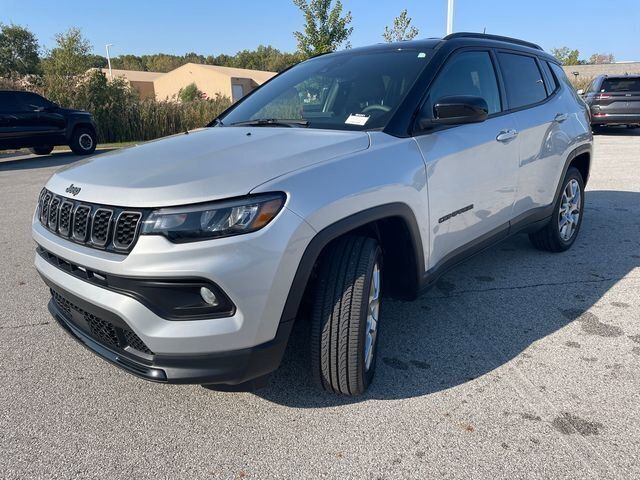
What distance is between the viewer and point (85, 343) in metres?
2.34

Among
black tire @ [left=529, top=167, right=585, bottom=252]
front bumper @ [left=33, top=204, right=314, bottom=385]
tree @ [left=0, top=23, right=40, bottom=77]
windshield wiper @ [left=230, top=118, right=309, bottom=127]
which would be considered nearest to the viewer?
front bumper @ [left=33, top=204, right=314, bottom=385]

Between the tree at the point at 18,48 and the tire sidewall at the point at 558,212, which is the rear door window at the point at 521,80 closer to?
the tire sidewall at the point at 558,212

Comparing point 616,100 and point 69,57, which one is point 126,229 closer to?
point 616,100

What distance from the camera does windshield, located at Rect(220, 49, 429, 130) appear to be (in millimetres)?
2891

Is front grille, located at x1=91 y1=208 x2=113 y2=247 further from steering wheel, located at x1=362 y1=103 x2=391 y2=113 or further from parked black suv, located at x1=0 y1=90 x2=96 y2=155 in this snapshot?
parked black suv, located at x1=0 y1=90 x2=96 y2=155

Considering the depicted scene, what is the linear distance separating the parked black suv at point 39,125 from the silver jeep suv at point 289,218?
1189 centimetres

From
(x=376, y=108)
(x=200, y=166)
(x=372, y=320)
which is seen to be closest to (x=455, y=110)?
(x=376, y=108)

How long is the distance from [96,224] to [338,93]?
1.76 metres

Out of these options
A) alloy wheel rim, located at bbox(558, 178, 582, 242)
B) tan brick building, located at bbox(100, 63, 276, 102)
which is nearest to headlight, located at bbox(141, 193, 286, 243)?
alloy wheel rim, located at bbox(558, 178, 582, 242)

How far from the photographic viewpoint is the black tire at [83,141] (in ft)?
46.5

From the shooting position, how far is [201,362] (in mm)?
2000

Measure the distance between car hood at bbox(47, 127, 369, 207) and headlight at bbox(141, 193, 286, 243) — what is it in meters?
0.04

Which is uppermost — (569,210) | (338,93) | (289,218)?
(338,93)

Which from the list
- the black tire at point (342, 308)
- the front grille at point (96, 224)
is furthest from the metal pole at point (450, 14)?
the front grille at point (96, 224)
